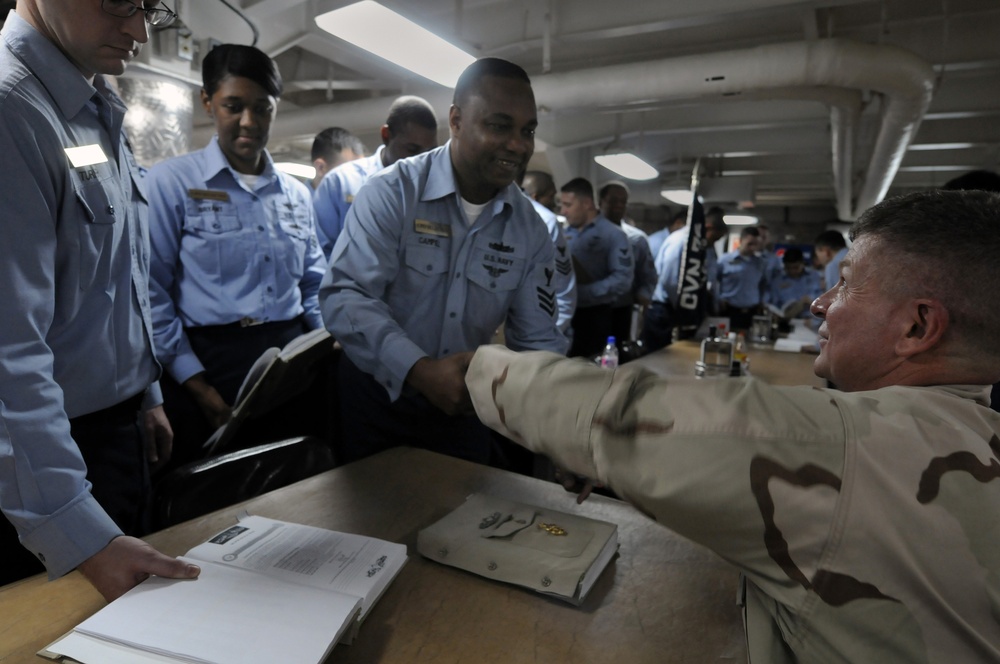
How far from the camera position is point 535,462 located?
2.64 m

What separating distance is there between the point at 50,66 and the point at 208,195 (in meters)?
1.16

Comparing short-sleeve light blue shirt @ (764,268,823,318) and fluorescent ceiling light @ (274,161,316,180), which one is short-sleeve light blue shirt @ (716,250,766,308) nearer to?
short-sleeve light blue shirt @ (764,268,823,318)

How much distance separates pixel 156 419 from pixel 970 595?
1796 mm

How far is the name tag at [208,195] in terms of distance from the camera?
2.16m

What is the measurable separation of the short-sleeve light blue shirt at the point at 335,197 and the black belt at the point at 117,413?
5.82 ft

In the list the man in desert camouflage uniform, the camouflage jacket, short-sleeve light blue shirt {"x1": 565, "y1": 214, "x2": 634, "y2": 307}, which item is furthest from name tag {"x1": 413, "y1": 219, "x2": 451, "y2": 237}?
short-sleeve light blue shirt {"x1": 565, "y1": 214, "x2": 634, "y2": 307}

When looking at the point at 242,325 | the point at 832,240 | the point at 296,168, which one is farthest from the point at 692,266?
the point at 296,168

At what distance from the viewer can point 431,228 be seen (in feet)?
5.79

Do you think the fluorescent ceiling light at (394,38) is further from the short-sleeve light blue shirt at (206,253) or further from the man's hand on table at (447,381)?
the man's hand on table at (447,381)

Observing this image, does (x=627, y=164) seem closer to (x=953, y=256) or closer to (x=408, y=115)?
(x=408, y=115)

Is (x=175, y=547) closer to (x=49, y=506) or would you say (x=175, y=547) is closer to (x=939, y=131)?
(x=49, y=506)

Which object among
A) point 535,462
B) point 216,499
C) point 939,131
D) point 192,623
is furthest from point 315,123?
point 939,131

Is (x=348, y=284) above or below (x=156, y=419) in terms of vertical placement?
above

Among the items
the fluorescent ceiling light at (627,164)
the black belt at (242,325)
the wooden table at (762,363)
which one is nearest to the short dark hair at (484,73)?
the black belt at (242,325)
